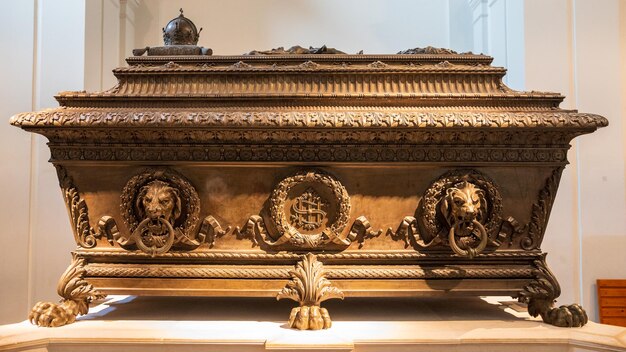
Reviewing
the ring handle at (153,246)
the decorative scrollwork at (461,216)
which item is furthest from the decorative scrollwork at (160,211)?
the decorative scrollwork at (461,216)

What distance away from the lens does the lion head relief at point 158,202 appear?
144 cm

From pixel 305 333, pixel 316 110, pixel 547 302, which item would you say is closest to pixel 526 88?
pixel 547 302

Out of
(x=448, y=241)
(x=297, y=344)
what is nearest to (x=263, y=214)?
→ (x=297, y=344)

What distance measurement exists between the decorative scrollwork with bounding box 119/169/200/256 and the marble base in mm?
295

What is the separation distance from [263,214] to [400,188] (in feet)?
1.75

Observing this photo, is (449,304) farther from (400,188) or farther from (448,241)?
(400,188)

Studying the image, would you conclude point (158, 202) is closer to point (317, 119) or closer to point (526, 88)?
point (317, 119)

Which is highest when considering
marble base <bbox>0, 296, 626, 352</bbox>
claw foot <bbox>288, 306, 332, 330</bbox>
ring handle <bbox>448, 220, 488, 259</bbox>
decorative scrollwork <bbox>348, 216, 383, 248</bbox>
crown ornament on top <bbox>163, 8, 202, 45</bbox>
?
crown ornament on top <bbox>163, 8, 202, 45</bbox>

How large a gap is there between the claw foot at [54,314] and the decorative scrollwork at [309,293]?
0.78m

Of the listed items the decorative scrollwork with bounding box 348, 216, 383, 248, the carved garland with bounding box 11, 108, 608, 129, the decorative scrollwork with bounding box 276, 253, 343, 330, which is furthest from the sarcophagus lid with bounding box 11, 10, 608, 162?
the decorative scrollwork with bounding box 276, 253, 343, 330

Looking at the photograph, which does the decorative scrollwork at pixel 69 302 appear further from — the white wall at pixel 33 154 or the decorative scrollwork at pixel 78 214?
the white wall at pixel 33 154

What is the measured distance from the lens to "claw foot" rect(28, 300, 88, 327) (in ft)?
4.75

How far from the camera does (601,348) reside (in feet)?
4.28

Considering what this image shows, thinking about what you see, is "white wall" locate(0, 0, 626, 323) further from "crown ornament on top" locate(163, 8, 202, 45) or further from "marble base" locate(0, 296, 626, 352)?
"marble base" locate(0, 296, 626, 352)
